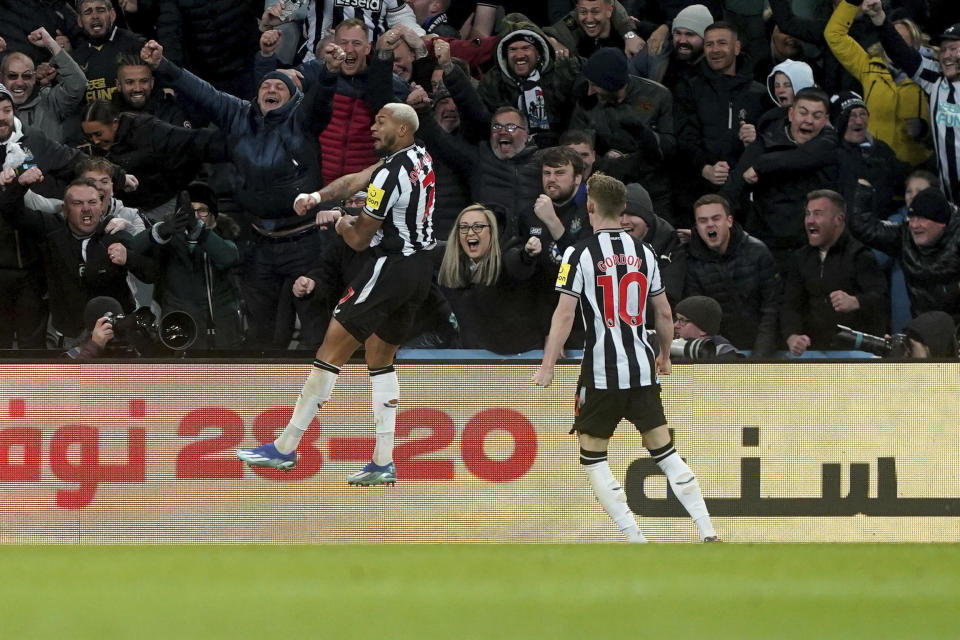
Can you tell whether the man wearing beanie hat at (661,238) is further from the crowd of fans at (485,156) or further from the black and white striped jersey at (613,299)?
the black and white striped jersey at (613,299)

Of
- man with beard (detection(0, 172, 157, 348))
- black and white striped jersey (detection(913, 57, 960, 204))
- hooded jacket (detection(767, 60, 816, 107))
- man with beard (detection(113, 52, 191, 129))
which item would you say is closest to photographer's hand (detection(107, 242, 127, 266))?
man with beard (detection(0, 172, 157, 348))

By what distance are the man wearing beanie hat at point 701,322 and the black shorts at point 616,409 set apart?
3.04 feet

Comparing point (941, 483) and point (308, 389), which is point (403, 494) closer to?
point (308, 389)

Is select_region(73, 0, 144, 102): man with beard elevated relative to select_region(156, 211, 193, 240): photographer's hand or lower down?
elevated

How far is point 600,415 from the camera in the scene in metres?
6.96

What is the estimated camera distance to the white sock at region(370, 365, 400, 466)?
7625 millimetres

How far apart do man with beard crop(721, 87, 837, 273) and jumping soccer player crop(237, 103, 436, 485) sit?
236cm

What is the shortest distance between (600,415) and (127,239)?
3125 millimetres

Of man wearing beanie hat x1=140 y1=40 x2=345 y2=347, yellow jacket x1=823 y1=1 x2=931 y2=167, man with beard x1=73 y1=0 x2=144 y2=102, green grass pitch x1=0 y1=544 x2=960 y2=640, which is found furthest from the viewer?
man with beard x1=73 y1=0 x2=144 y2=102

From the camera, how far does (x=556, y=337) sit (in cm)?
677

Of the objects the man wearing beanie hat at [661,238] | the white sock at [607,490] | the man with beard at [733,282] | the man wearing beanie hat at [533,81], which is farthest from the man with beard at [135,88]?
the white sock at [607,490]

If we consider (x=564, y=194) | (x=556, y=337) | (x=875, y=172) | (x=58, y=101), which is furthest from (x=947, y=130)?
(x=58, y=101)

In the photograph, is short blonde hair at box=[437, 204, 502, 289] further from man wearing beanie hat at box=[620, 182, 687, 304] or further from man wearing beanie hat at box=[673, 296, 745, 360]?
man wearing beanie hat at box=[673, 296, 745, 360]

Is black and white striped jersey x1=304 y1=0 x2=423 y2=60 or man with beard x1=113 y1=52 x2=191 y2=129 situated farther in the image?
black and white striped jersey x1=304 y1=0 x2=423 y2=60
